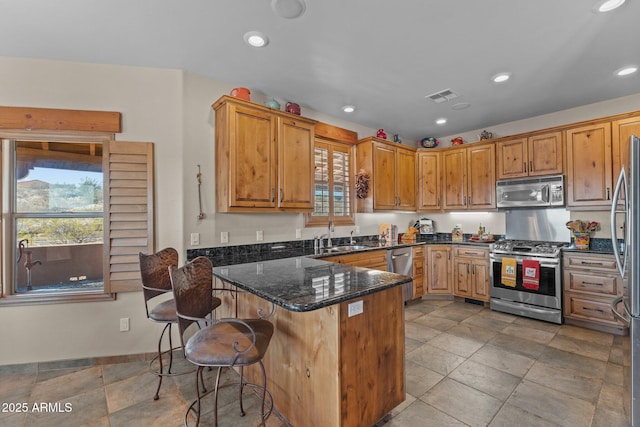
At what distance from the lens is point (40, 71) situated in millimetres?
2625

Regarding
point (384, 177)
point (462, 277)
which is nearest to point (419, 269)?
point (462, 277)

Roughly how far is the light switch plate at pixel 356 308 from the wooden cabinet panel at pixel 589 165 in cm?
361

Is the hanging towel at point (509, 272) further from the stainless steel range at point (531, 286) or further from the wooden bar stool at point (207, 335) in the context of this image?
the wooden bar stool at point (207, 335)

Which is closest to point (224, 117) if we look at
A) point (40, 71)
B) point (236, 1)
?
point (236, 1)

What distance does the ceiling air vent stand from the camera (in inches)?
135

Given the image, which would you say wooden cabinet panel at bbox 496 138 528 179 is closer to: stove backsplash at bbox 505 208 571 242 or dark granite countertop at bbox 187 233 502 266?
stove backsplash at bbox 505 208 571 242

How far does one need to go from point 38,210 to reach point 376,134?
14.0ft

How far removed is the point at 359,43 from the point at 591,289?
3723mm

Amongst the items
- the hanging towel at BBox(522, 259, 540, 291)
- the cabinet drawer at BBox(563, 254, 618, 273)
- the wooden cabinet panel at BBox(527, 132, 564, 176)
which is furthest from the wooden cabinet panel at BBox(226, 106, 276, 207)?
the cabinet drawer at BBox(563, 254, 618, 273)

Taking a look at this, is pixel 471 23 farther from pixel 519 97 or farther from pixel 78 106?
pixel 78 106

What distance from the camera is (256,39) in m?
2.39

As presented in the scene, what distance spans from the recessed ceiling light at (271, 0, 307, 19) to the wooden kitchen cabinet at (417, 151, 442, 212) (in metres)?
3.54

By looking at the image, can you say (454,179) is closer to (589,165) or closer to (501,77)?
(589,165)

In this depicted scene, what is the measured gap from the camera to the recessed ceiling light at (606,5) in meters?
1.97
